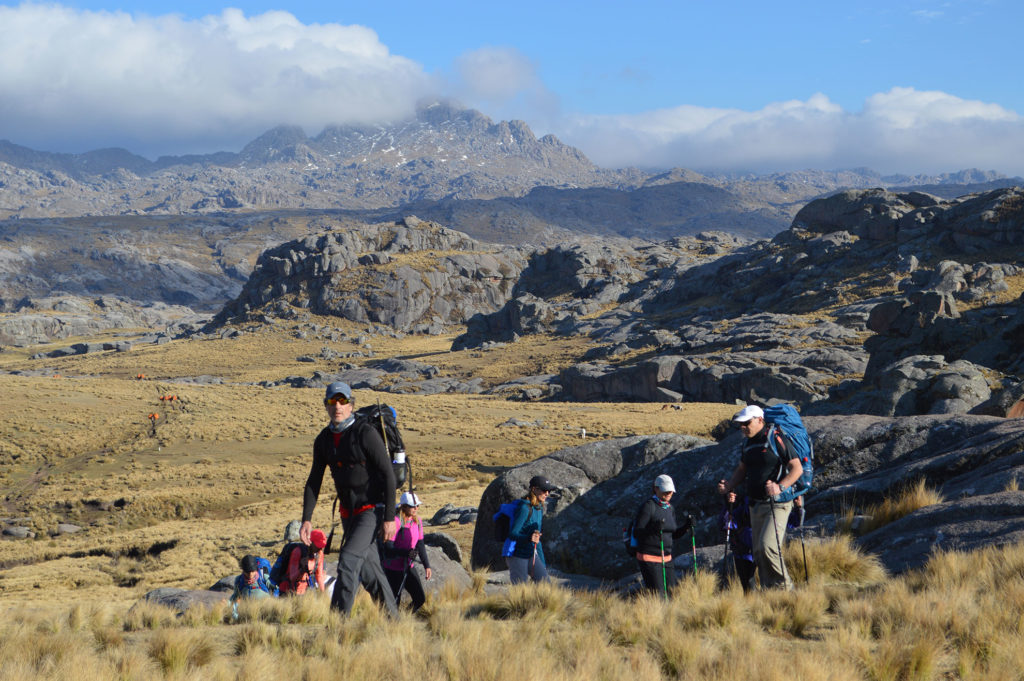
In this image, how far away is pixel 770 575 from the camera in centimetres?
750

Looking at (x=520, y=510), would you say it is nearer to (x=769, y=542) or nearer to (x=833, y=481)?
(x=769, y=542)

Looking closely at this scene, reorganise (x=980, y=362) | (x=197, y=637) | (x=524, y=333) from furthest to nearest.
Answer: (x=524, y=333) → (x=980, y=362) → (x=197, y=637)

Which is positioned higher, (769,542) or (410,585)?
(769,542)

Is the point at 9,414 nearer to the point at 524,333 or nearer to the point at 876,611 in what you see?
the point at 876,611

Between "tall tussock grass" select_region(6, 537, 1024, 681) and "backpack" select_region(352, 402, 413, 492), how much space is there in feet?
4.65

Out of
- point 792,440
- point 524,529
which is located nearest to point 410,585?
point 524,529

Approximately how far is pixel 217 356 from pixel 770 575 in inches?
4157

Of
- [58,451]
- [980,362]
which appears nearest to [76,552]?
[58,451]

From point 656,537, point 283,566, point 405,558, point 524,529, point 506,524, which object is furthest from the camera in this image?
point 283,566

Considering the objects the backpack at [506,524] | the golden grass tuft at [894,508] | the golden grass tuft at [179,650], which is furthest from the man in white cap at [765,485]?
the golden grass tuft at [179,650]

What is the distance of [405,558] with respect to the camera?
7.78 m

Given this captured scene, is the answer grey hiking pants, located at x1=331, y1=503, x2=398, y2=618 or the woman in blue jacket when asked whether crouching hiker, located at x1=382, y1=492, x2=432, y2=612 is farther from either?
the woman in blue jacket

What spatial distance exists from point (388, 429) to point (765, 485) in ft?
13.0

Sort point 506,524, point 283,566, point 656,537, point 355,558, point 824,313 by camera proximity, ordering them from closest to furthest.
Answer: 1. point 355,558
2. point 656,537
3. point 506,524
4. point 283,566
5. point 824,313
